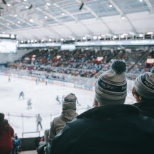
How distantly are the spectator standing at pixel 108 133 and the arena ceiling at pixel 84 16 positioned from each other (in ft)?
76.7

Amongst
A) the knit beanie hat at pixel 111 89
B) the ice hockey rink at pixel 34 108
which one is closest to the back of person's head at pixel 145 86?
the knit beanie hat at pixel 111 89

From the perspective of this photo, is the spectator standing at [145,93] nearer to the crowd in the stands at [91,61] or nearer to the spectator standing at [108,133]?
the spectator standing at [108,133]

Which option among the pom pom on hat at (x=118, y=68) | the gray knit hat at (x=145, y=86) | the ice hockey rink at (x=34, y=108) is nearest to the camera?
the pom pom on hat at (x=118, y=68)

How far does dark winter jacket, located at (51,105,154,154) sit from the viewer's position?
1.13 meters

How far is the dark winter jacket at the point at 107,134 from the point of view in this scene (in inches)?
44.5

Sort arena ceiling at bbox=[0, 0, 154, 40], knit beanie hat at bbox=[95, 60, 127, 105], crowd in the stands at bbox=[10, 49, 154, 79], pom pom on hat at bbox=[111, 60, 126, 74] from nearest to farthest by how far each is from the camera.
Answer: knit beanie hat at bbox=[95, 60, 127, 105] < pom pom on hat at bbox=[111, 60, 126, 74] < arena ceiling at bbox=[0, 0, 154, 40] < crowd in the stands at bbox=[10, 49, 154, 79]

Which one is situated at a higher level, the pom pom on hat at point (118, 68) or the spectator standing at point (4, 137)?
the pom pom on hat at point (118, 68)

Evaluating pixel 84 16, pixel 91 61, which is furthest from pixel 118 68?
pixel 91 61

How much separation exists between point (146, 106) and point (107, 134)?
1084 mm

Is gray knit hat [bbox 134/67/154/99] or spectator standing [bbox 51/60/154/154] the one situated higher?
gray knit hat [bbox 134/67/154/99]

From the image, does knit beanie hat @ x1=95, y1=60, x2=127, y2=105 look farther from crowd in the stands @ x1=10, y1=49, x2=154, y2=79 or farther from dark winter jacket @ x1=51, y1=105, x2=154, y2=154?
crowd in the stands @ x1=10, y1=49, x2=154, y2=79

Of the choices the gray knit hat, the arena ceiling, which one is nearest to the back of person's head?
the gray knit hat

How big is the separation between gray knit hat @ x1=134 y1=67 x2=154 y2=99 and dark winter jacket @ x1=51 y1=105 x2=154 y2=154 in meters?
0.94

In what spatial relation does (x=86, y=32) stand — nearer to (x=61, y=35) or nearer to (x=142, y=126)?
(x=61, y=35)
